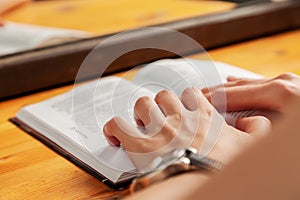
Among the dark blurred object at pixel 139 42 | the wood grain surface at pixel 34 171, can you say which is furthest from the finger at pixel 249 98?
the dark blurred object at pixel 139 42

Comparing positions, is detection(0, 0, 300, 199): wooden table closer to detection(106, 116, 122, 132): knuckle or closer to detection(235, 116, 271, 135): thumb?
detection(106, 116, 122, 132): knuckle

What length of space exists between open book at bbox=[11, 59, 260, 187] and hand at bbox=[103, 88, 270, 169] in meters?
0.03

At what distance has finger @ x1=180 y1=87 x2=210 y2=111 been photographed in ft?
2.80

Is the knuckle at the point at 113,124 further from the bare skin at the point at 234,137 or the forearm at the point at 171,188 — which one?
the forearm at the point at 171,188

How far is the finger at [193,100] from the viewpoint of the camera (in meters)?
0.85

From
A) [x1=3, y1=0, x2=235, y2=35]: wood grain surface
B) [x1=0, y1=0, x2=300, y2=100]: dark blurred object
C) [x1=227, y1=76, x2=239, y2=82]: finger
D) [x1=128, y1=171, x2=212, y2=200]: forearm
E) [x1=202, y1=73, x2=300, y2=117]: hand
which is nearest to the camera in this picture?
[x1=128, y1=171, x2=212, y2=200]: forearm

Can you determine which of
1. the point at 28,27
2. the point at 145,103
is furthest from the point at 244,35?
the point at 145,103

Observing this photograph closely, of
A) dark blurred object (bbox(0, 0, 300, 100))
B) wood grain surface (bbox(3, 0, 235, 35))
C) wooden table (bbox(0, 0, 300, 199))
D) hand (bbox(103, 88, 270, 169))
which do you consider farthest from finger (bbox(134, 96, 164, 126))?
wood grain surface (bbox(3, 0, 235, 35))

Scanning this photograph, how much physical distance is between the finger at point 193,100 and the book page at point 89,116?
92mm

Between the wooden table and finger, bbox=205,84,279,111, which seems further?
finger, bbox=205,84,279,111

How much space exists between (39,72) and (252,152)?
2.93ft

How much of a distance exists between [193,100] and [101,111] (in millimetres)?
175

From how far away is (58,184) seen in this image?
2.60ft

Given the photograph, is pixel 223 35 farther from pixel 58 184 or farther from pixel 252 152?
pixel 252 152
